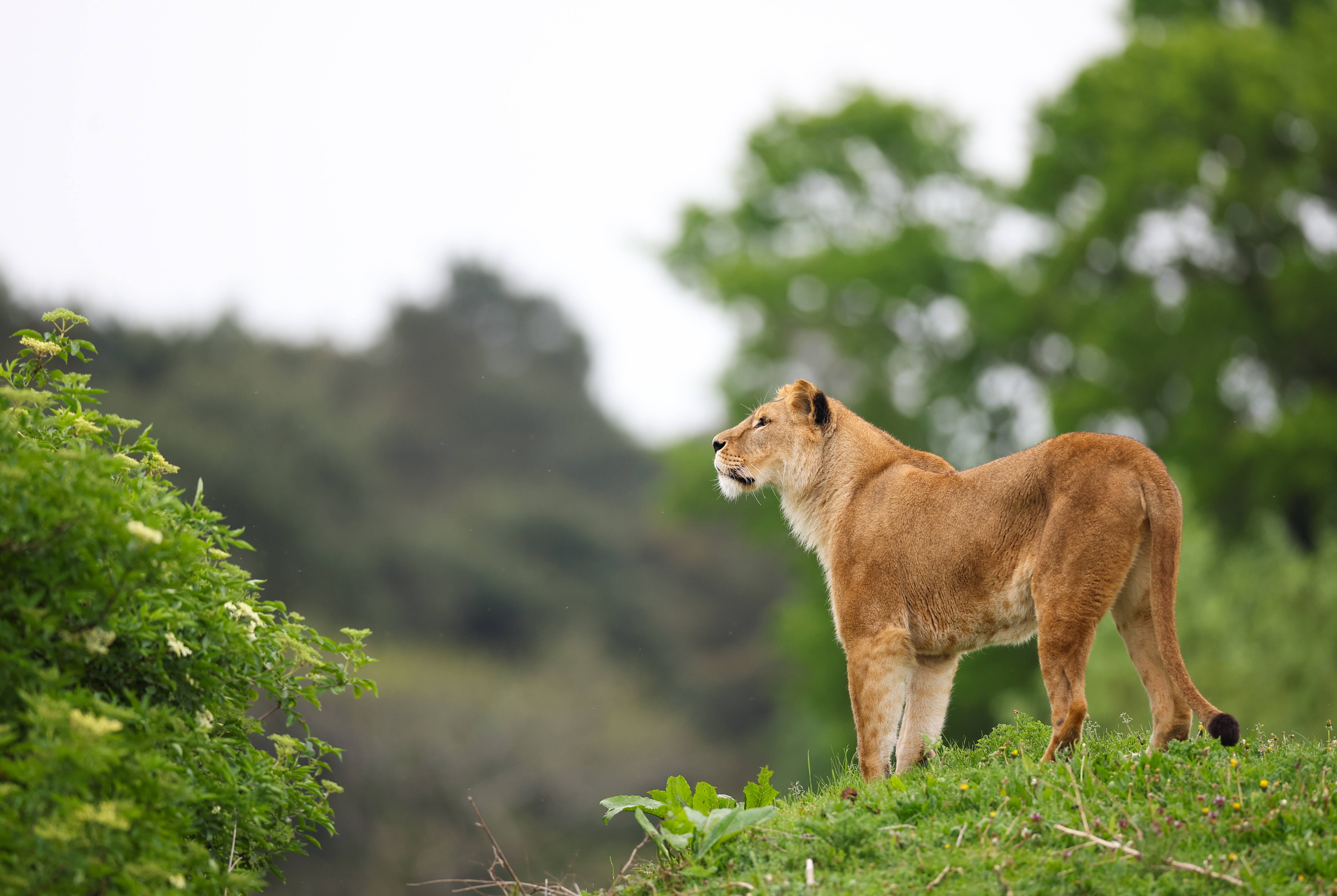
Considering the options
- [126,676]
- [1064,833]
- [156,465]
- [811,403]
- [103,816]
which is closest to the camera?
[103,816]

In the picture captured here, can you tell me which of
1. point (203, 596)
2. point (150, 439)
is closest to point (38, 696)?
point (203, 596)

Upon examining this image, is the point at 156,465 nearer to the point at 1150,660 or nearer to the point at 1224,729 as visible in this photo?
the point at 1150,660

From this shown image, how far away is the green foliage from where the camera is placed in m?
6.18

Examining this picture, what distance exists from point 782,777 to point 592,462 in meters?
16.5

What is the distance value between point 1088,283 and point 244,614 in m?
23.2

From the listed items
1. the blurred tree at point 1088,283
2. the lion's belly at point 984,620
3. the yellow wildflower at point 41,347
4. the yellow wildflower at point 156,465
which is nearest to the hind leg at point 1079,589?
the lion's belly at point 984,620

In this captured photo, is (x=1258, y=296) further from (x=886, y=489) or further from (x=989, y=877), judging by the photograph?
(x=989, y=877)

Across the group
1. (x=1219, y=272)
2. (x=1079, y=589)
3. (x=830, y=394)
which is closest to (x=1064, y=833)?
(x=1079, y=589)

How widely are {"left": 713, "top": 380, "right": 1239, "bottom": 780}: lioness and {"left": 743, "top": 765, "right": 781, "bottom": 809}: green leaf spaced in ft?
2.16

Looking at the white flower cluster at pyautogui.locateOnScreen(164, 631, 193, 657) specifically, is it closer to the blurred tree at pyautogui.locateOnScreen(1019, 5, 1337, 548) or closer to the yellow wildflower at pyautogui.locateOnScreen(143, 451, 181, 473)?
the yellow wildflower at pyautogui.locateOnScreen(143, 451, 181, 473)

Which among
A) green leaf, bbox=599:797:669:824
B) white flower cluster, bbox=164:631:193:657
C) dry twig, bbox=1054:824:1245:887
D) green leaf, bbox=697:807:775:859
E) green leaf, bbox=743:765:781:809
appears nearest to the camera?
white flower cluster, bbox=164:631:193:657

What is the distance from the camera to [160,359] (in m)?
34.9

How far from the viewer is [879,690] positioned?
7066mm

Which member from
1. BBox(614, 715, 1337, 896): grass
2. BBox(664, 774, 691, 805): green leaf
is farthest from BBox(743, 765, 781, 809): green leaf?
BBox(664, 774, 691, 805): green leaf
